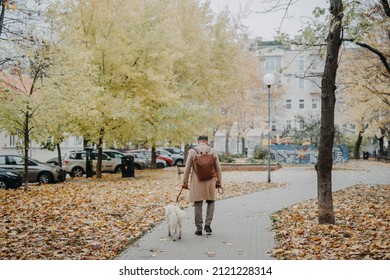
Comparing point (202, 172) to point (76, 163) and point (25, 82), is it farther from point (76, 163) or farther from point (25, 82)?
point (76, 163)

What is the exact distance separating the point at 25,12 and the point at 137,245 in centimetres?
697

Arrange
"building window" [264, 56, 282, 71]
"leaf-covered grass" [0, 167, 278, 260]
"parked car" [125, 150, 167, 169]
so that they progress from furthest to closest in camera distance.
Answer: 1. "parked car" [125, 150, 167, 169]
2. "building window" [264, 56, 282, 71]
3. "leaf-covered grass" [0, 167, 278, 260]

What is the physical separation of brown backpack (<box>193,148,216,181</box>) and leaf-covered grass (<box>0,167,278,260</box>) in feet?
5.46

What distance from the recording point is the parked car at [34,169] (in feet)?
64.6

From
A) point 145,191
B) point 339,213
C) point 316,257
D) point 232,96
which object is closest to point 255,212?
point 339,213

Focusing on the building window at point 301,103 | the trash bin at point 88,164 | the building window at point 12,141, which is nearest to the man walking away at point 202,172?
the building window at point 12,141

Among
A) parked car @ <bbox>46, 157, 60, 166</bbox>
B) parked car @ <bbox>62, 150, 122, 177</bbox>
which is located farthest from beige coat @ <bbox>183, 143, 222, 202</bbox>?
parked car @ <bbox>46, 157, 60, 166</bbox>

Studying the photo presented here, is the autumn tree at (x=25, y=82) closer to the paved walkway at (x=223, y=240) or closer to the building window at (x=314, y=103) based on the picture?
the paved walkway at (x=223, y=240)

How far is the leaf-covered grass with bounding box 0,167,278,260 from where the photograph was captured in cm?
731

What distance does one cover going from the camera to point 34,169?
66.1ft

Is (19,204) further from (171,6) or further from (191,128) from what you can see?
(171,6)

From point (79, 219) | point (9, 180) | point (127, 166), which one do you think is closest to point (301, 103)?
point (127, 166)

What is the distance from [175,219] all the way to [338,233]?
2.83 meters

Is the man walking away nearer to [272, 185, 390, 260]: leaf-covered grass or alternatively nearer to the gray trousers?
the gray trousers
